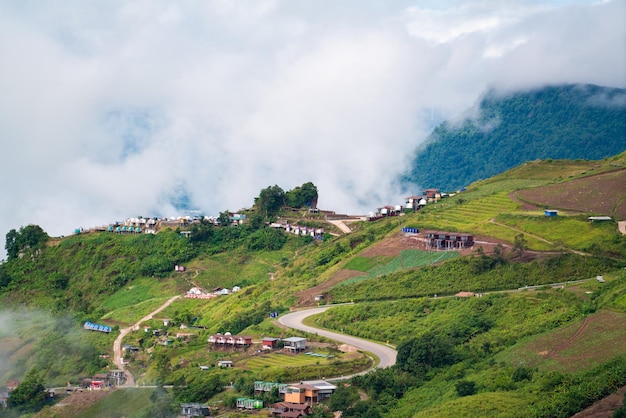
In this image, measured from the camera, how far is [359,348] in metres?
51.3

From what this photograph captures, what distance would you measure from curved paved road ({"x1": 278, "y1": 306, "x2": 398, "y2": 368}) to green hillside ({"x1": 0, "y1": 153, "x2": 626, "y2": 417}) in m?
0.75

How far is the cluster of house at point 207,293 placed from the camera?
7344 cm

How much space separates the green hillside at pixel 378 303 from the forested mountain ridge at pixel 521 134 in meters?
16.6

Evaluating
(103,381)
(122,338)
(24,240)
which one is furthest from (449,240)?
(24,240)

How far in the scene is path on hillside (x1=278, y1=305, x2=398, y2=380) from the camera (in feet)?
162

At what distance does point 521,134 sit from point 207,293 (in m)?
41.8

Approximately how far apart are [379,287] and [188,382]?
47.8 feet

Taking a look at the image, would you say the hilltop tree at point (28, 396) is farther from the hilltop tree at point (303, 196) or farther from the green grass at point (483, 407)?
the hilltop tree at point (303, 196)

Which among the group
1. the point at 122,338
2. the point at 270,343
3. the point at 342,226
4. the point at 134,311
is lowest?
the point at 270,343

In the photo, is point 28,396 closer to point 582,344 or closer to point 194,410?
point 194,410

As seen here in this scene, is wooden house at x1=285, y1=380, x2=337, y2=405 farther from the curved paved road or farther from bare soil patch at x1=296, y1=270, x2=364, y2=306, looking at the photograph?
bare soil patch at x1=296, y1=270, x2=364, y2=306

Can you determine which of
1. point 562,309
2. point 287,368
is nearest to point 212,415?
point 287,368

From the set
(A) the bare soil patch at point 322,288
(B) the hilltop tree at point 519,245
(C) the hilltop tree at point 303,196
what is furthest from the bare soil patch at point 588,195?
(C) the hilltop tree at point 303,196

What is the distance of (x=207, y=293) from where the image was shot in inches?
2933
